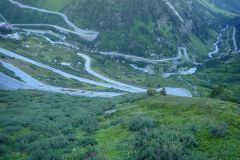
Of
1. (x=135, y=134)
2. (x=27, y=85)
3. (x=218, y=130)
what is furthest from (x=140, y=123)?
(x=27, y=85)

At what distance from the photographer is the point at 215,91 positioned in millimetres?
65938

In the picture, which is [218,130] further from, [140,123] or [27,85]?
[27,85]

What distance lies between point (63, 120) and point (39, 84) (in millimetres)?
96601

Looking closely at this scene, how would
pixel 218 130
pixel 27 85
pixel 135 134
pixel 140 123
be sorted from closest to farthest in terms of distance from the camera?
pixel 218 130, pixel 135 134, pixel 140 123, pixel 27 85

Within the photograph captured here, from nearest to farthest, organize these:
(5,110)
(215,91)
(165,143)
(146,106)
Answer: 1. (165,143)
2. (146,106)
3. (5,110)
4. (215,91)

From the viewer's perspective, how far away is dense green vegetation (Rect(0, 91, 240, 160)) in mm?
29797

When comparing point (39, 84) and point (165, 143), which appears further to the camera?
point (39, 84)

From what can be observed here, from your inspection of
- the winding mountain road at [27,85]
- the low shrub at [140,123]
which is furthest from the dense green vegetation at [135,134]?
the winding mountain road at [27,85]

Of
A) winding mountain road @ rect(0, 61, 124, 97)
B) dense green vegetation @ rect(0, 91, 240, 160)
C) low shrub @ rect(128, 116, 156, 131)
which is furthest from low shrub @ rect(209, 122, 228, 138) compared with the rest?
winding mountain road @ rect(0, 61, 124, 97)

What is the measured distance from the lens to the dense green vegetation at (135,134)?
2980cm

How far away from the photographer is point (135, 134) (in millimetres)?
34625

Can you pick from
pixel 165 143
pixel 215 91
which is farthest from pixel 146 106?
pixel 215 91

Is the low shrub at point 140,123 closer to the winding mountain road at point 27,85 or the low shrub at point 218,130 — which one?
the low shrub at point 218,130

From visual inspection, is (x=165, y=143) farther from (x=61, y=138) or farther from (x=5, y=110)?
(x=5, y=110)
